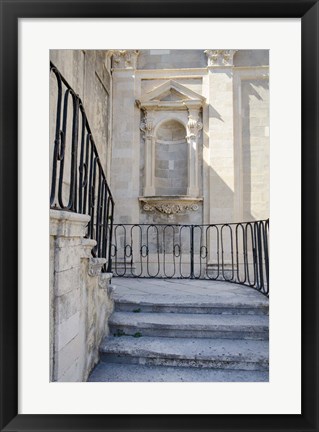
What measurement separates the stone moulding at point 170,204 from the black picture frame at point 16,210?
5.55 meters

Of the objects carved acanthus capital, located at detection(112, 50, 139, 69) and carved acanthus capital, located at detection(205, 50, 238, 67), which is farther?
carved acanthus capital, located at detection(112, 50, 139, 69)

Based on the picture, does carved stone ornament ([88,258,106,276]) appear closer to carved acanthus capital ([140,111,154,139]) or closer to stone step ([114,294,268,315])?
stone step ([114,294,268,315])

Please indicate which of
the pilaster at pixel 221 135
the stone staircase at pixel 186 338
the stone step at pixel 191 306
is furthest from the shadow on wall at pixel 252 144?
the stone step at pixel 191 306

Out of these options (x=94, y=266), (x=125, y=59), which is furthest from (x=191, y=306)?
(x=125, y=59)

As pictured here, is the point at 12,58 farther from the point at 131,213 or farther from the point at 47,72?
the point at 131,213

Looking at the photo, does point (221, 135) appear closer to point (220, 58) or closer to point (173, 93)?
point (173, 93)

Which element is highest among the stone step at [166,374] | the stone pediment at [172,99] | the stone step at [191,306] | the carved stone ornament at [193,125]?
the stone pediment at [172,99]

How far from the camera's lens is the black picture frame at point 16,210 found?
3.92 ft

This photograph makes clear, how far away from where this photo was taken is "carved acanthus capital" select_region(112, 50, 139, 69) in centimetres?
708

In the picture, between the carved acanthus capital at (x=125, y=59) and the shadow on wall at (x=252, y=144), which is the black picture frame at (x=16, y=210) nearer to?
the shadow on wall at (x=252, y=144)

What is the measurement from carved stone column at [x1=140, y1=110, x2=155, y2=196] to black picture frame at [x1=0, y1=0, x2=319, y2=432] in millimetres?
5756

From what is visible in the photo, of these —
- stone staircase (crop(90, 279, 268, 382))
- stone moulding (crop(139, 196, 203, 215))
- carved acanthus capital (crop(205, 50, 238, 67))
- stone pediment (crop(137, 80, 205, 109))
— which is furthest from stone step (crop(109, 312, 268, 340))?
carved acanthus capital (crop(205, 50, 238, 67))

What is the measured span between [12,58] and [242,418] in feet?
5.97

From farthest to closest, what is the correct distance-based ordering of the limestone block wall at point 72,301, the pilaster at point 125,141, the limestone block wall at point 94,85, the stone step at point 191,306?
the pilaster at point 125,141
the limestone block wall at point 94,85
the stone step at point 191,306
the limestone block wall at point 72,301
